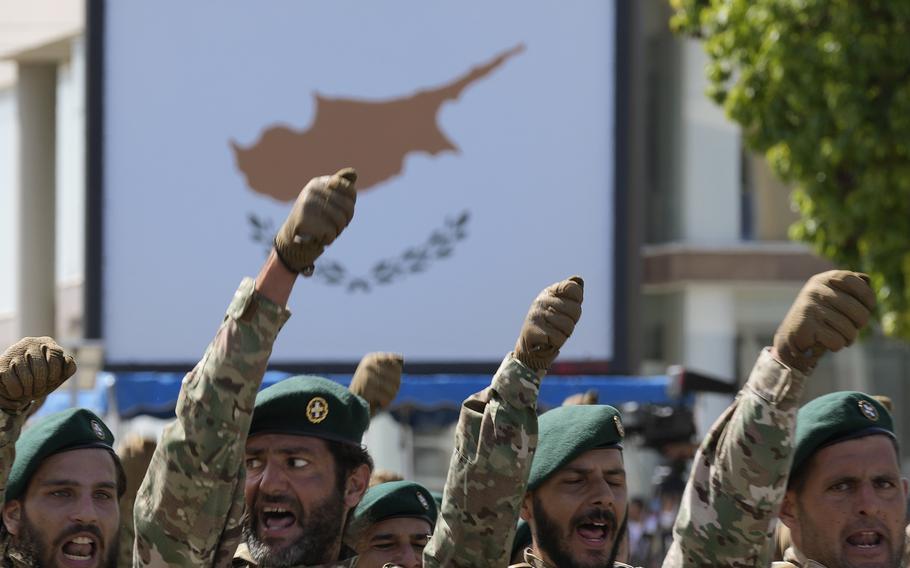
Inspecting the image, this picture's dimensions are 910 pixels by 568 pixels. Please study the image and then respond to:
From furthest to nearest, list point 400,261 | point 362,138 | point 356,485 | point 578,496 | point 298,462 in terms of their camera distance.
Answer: point 362,138 → point 400,261 → point 578,496 → point 356,485 → point 298,462

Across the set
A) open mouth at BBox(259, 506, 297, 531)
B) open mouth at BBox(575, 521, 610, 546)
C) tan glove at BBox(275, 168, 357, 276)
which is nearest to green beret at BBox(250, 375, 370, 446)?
open mouth at BBox(259, 506, 297, 531)

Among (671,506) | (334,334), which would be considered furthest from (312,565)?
(671,506)

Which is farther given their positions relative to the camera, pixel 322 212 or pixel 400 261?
pixel 400 261

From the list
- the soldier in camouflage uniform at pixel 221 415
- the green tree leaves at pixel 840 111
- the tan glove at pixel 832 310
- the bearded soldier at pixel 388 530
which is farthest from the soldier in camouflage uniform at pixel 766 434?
the green tree leaves at pixel 840 111

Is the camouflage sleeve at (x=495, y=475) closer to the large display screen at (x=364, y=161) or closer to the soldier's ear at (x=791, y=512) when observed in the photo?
the soldier's ear at (x=791, y=512)

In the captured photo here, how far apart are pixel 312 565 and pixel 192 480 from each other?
0.77 meters

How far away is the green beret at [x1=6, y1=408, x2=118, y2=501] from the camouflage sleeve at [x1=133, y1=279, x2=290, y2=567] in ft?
3.77

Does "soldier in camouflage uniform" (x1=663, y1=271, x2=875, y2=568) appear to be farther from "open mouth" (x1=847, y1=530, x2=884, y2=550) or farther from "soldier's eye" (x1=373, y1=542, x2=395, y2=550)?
"soldier's eye" (x1=373, y1=542, x2=395, y2=550)

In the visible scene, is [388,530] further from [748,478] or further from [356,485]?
[748,478]

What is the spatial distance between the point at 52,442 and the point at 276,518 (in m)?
0.78

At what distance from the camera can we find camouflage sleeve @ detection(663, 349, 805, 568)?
3.95 m

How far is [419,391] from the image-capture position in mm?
12414

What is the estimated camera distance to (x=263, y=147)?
507 inches

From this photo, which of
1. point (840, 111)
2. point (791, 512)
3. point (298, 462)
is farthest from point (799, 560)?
point (840, 111)
